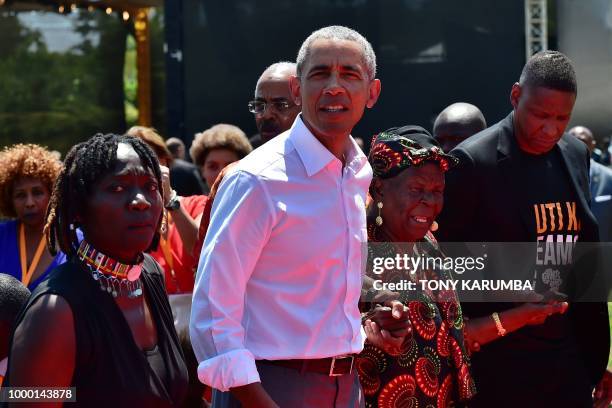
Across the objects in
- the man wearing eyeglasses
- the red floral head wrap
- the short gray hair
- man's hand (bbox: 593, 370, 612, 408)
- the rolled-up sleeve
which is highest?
the short gray hair

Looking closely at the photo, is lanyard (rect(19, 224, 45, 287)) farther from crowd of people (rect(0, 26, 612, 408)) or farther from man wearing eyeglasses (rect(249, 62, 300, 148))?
crowd of people (rect(0, 26, 612, 408))

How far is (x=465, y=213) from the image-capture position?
4.52m

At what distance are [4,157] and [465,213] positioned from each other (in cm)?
265

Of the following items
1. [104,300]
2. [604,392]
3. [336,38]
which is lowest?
[604,392]

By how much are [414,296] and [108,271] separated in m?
1.30

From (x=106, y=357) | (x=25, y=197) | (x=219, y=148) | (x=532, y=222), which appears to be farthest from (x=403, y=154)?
(x=219, y=148)

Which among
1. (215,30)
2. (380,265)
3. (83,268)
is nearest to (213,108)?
(215,30)

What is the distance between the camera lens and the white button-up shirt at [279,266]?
9.71ft

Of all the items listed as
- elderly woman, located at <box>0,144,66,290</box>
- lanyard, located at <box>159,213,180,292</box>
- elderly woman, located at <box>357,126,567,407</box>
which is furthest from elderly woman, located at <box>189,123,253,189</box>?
elderly woman, located at <box>357,126,567,407</box>

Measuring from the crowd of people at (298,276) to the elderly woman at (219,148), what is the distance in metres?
2.46

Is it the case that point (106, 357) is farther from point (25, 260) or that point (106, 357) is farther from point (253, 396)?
point (25, 260)

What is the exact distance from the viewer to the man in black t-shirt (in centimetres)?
449

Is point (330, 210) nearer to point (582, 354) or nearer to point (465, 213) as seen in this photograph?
point (465, 213)

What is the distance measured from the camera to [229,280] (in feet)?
9.77
